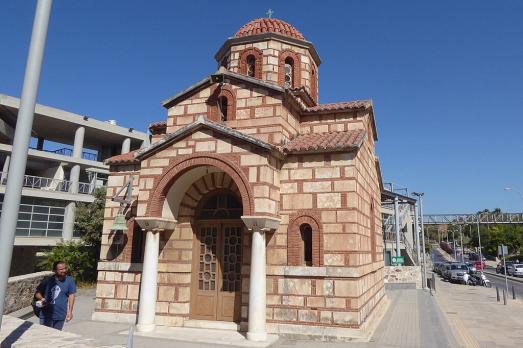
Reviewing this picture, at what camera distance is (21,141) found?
4.55 metres

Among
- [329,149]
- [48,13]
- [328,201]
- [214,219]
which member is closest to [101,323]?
[214,219]

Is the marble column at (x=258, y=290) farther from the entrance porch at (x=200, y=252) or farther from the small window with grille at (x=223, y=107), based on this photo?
the small window with grille at (x=223, y=107)

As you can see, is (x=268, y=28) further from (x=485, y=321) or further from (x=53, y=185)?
(x=53, y=185)

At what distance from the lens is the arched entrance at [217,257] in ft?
34.8

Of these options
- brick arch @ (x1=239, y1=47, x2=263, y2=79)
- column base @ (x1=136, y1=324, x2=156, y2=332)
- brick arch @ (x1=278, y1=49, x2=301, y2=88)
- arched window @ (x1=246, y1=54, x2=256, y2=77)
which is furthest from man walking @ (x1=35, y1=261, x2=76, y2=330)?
brick arch @ (x1=278, y1=49, x2=301, y2=88)

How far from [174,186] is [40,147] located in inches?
1147

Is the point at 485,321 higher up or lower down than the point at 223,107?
lower down

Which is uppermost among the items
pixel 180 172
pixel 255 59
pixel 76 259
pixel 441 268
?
pixel 255 59

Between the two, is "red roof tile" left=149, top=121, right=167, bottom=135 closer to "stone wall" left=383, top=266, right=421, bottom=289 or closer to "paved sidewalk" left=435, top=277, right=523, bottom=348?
"paved sidewalk" left=435, top=277, right=523, bottom=348

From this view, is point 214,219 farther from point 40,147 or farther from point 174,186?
point 40,147

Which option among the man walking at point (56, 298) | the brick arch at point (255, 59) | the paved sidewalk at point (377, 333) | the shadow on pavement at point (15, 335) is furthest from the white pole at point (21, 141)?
the brick arch at point (255, 59)

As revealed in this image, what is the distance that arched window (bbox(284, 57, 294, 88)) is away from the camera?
14.8 m

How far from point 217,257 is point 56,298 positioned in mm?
4588

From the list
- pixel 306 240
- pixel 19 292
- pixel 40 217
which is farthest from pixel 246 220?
pixel 40 217
